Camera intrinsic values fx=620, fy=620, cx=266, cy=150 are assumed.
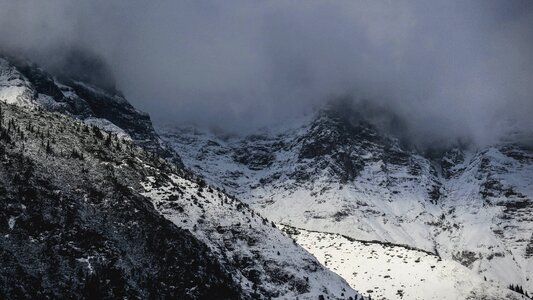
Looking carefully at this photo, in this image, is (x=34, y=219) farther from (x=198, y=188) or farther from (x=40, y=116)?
(x=40, y=116)

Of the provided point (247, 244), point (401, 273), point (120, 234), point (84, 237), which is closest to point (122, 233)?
point (120, 234)

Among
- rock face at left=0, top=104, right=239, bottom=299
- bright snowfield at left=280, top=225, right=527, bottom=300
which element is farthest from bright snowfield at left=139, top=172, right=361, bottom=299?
bright snowfield at left=280, top=225, right=527, bottom=300

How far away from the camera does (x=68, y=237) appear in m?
53.6

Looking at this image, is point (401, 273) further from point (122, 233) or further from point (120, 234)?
point (120, 234)

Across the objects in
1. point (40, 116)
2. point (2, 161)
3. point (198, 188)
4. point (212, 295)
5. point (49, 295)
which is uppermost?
point (40, 116)

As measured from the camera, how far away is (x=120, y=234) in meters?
56.9

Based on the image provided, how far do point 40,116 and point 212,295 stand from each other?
124 ft

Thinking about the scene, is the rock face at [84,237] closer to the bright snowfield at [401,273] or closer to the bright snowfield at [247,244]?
the bright snowfield at [247,244]

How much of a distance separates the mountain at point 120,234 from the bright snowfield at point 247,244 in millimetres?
149

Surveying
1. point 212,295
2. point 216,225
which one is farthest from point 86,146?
point 212,295

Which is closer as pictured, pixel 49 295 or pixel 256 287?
pixel 49 295

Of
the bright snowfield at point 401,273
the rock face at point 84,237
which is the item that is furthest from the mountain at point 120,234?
the bright snowfield at point 401,273

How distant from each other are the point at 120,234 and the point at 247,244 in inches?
583

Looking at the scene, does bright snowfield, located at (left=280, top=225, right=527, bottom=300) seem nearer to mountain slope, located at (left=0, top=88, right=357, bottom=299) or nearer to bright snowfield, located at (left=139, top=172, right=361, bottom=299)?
mountain slope, located at (left=0, top=88, right=357, bottom=299)
